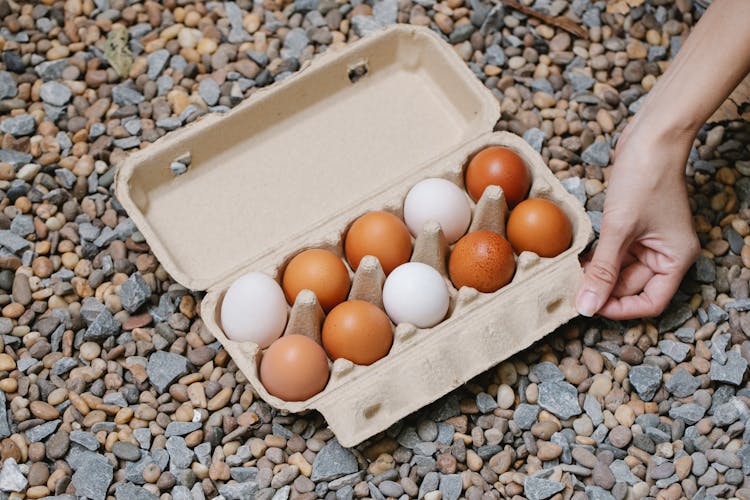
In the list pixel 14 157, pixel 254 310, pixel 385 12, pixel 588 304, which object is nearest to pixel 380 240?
pixel 254 310

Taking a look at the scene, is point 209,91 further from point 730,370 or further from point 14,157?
point 730,370

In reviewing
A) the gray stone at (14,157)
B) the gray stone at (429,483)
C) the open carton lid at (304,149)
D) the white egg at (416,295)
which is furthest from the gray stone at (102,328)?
the gray stone at (429,483)

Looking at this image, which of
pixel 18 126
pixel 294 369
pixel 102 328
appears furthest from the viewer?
pixel 18 126

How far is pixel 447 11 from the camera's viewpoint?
7.01 feet

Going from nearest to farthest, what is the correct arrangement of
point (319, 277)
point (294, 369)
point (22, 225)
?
point (294, 369)
point (319, 277)
point (22, 225)

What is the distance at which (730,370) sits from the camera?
1.68 meters

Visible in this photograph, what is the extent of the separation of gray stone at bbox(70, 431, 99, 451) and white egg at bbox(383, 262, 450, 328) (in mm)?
546

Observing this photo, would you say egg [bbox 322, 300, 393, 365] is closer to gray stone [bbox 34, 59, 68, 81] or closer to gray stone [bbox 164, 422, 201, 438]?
gray stone [bbox 164, 422, 201, 438]

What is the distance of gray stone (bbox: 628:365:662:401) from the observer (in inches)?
66.0

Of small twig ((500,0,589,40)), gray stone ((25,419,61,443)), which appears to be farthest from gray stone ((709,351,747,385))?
gray stone ((25,419,61,443))

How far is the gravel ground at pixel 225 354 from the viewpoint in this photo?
1.61 m

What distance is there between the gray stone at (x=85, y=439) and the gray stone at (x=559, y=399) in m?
0.76

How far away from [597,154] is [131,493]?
1101mm

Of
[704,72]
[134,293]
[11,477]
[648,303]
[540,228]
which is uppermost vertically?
[704,72]
